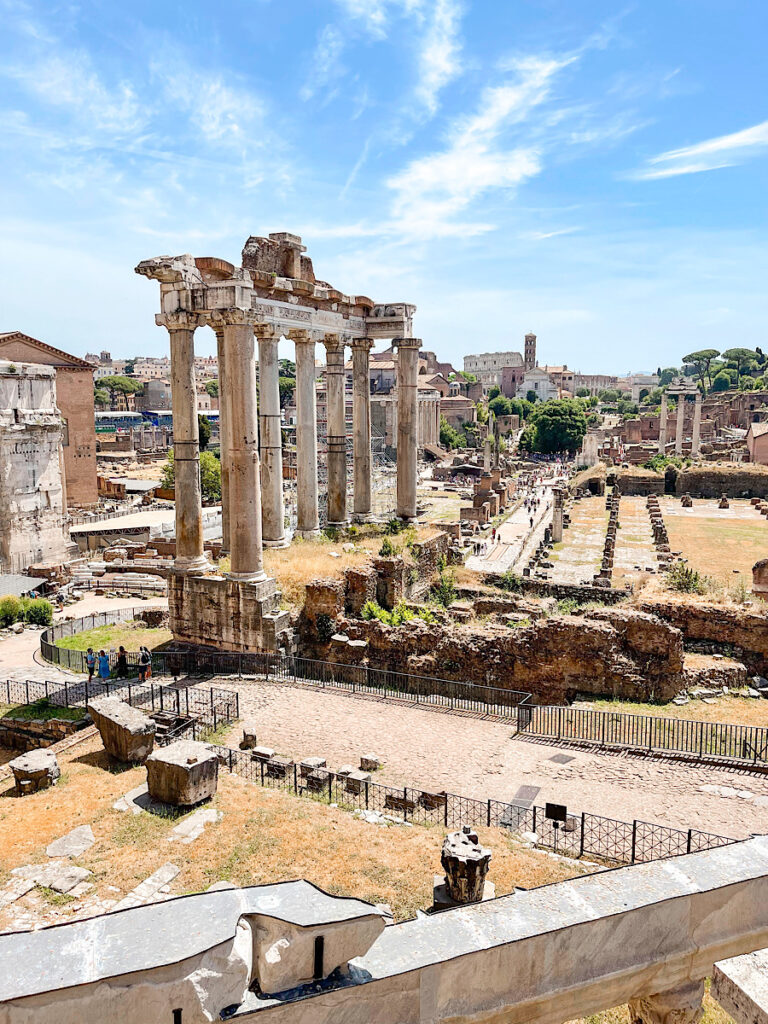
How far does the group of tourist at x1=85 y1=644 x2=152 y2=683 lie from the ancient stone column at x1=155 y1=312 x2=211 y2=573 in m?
2.21

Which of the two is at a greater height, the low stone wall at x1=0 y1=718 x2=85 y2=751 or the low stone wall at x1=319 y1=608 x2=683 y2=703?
the low stone wall at x1=319 y1=608 x2=683 y2=703

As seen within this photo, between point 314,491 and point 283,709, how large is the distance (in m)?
8.26

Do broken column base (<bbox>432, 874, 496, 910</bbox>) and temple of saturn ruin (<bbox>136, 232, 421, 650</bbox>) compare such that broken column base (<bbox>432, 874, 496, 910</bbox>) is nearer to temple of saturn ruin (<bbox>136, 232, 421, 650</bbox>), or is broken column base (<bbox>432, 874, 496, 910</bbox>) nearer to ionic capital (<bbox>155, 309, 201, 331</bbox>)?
temple of saturn ruin (<bbox>136, 232, 421, 650</bbox>)

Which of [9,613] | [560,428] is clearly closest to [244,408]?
[9,613]

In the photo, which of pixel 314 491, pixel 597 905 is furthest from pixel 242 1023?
pixel 314 491

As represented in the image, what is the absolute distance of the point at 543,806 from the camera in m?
10.7

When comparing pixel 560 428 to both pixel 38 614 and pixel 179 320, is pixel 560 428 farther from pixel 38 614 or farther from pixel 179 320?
pixel 179 320

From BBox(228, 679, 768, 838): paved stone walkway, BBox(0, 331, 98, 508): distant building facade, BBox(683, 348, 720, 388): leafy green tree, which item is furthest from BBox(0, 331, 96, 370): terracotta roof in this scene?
BBox(683, 348, 720, 388): leafy green tree

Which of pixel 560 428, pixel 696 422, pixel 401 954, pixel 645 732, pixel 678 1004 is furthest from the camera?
pixel 560 428

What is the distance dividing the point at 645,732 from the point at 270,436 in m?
11.0

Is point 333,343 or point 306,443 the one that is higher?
point 333,343

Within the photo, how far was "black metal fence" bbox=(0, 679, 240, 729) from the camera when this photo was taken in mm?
13922

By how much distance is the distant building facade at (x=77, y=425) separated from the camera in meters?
55.8

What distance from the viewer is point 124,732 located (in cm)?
1205
